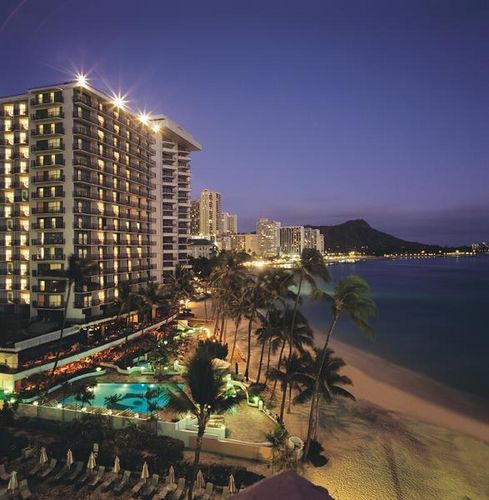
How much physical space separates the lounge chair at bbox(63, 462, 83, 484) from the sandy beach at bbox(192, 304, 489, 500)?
37.2 ft

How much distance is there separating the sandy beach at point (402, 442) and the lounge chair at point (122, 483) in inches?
375

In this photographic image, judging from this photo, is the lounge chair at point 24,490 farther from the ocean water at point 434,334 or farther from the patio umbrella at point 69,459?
the ocean water at point 434,334

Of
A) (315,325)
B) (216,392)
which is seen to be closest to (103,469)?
(216,392)

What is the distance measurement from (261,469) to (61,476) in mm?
9193

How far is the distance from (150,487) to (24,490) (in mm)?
4800

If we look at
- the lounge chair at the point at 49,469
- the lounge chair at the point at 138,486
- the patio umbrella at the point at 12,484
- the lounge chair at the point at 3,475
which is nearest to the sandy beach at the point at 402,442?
the lounge chair at the point at 138,486

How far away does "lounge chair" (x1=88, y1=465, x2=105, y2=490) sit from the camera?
15617 millimetres

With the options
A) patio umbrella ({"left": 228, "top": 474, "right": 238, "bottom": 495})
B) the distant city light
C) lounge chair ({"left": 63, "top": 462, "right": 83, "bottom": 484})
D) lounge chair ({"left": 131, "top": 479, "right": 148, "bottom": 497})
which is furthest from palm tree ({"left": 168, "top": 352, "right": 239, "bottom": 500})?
the distant city light

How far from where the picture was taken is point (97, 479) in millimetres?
15852

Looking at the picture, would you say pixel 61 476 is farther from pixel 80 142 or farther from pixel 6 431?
pixel 80 142

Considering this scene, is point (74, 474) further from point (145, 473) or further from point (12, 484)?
point (145, 473)

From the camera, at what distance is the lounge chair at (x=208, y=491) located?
1505cm

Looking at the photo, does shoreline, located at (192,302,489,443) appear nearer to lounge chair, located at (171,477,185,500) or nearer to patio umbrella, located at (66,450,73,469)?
lounge chair, located at (171,477,185,500)

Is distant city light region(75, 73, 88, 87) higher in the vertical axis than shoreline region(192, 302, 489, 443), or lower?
higher
